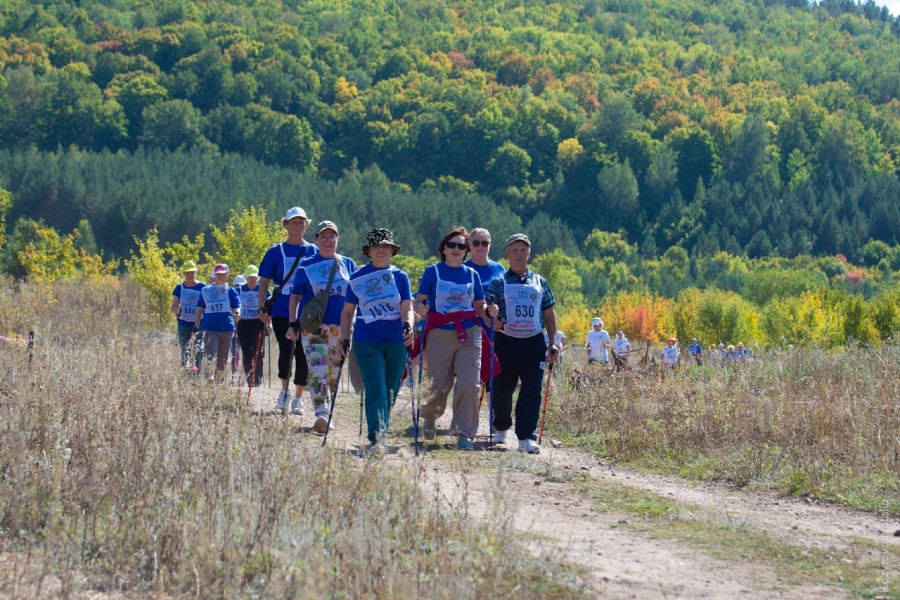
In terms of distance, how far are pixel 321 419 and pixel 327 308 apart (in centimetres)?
94

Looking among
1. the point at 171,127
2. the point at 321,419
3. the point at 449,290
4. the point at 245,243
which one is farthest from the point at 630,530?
the point at 171,127

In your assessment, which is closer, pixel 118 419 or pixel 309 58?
pixel 118 419

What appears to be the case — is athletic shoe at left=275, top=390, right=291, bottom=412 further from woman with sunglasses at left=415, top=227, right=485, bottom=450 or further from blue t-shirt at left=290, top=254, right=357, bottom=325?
woman with sunglasses at left=415, top=227, right=485, bottom=450

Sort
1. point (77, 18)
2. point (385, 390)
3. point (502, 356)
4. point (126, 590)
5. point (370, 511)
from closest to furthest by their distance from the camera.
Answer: point (126, 590) → point (370, 511) → point (385, 390) → point (502, 356) → point (77, 18)

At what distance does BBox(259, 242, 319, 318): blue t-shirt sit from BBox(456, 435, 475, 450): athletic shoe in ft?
7.20

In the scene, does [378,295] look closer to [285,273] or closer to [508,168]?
[285,273]

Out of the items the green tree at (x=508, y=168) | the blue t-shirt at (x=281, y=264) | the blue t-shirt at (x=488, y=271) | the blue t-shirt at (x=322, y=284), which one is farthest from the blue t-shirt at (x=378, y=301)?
the green tree at (x=508, y=168)

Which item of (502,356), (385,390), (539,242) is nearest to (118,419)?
(385,390)

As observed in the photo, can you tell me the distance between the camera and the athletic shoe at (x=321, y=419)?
9914 mm

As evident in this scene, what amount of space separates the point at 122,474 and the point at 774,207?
143 m

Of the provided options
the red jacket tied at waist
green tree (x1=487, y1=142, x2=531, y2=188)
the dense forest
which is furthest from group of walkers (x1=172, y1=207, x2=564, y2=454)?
green tree (x1=487, y1=142, x2=531, y2=188)

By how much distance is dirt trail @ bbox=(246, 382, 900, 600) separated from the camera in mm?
5586

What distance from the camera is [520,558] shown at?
17.9ft

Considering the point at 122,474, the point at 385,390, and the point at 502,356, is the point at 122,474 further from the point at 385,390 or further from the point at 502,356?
the point at 502,356
